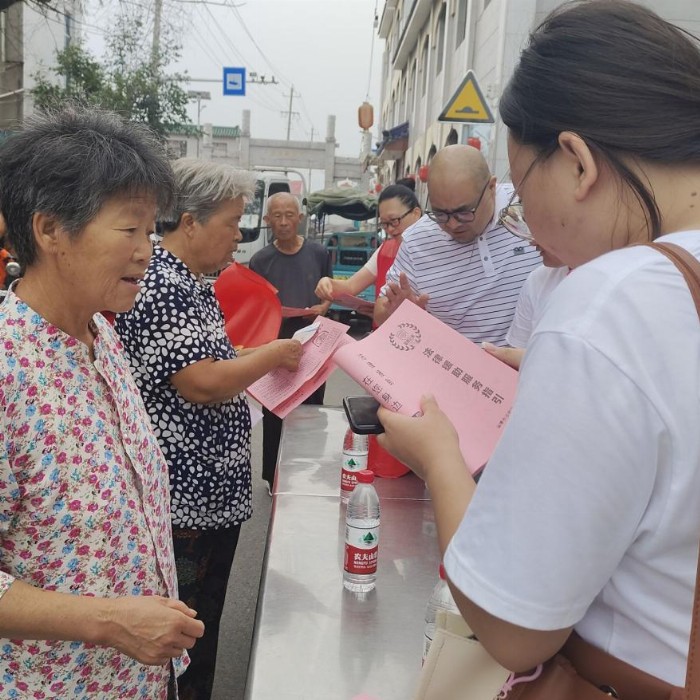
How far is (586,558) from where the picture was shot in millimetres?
661

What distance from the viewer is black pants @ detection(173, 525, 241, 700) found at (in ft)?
6.76

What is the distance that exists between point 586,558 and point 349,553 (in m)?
1.10

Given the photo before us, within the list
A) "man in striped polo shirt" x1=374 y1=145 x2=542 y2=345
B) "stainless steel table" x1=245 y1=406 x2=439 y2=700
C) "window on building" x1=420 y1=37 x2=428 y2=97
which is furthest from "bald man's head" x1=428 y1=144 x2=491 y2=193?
"window on building" x1=420 y1=37 x2=428 y2=97

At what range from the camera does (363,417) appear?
140 cm

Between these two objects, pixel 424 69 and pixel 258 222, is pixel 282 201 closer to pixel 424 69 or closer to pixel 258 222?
pixel 258 222

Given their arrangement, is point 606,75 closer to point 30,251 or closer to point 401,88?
point 30,251

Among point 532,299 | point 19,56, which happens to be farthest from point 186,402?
point 19,56

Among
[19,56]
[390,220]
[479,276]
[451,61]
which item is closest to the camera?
[479,276]

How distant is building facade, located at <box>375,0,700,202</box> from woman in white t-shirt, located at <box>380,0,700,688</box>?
157 mm

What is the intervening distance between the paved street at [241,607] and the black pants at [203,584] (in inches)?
22.0

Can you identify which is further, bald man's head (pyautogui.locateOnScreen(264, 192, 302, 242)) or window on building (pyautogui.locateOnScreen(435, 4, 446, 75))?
window on building (pyautogui.locateOnScreen(435, 4, 446, 75))

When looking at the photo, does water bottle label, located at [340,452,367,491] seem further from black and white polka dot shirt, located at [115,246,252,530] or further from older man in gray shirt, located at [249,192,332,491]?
older man in gray shirt, located at [249,192,332,491]

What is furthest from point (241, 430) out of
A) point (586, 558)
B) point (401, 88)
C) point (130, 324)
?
point (401, 88)

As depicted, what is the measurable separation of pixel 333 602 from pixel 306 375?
0.94 metres
